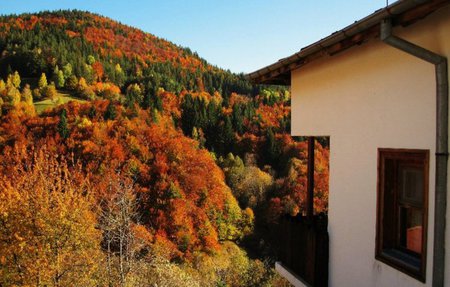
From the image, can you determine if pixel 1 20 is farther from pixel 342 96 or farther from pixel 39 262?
pixel 342 96

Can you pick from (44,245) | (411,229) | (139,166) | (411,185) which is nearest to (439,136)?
(411,185)

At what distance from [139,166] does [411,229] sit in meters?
56.4

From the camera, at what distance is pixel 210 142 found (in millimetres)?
78188

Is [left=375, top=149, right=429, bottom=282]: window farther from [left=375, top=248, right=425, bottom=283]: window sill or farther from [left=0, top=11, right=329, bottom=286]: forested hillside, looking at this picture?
[left=0, top=11, right=329, bottom=286]: forested hillside

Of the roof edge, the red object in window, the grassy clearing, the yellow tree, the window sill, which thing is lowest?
the yellow tree

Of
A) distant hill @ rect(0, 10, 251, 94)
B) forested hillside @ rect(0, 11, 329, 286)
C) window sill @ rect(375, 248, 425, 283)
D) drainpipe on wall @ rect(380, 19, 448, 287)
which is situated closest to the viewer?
drainpipe on wall @ rect(380, 19, 448, 287)

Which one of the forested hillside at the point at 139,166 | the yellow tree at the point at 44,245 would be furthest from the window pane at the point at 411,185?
the yellow tree at the point at 44,245

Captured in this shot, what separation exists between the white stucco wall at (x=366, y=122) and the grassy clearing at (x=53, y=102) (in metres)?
70.2

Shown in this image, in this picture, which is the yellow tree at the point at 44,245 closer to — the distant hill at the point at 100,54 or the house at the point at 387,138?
the house at the point at 387,138

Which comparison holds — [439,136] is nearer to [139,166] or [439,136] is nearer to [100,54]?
[139,166]

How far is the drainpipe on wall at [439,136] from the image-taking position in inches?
123

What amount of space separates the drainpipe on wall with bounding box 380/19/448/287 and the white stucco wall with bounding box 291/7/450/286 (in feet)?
0.21

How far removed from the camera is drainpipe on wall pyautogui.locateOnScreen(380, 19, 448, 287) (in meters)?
3.11

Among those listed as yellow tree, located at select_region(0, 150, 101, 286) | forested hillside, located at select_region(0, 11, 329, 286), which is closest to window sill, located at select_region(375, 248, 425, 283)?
forested hillside, located at select_region(0, 11, 329, 286)
